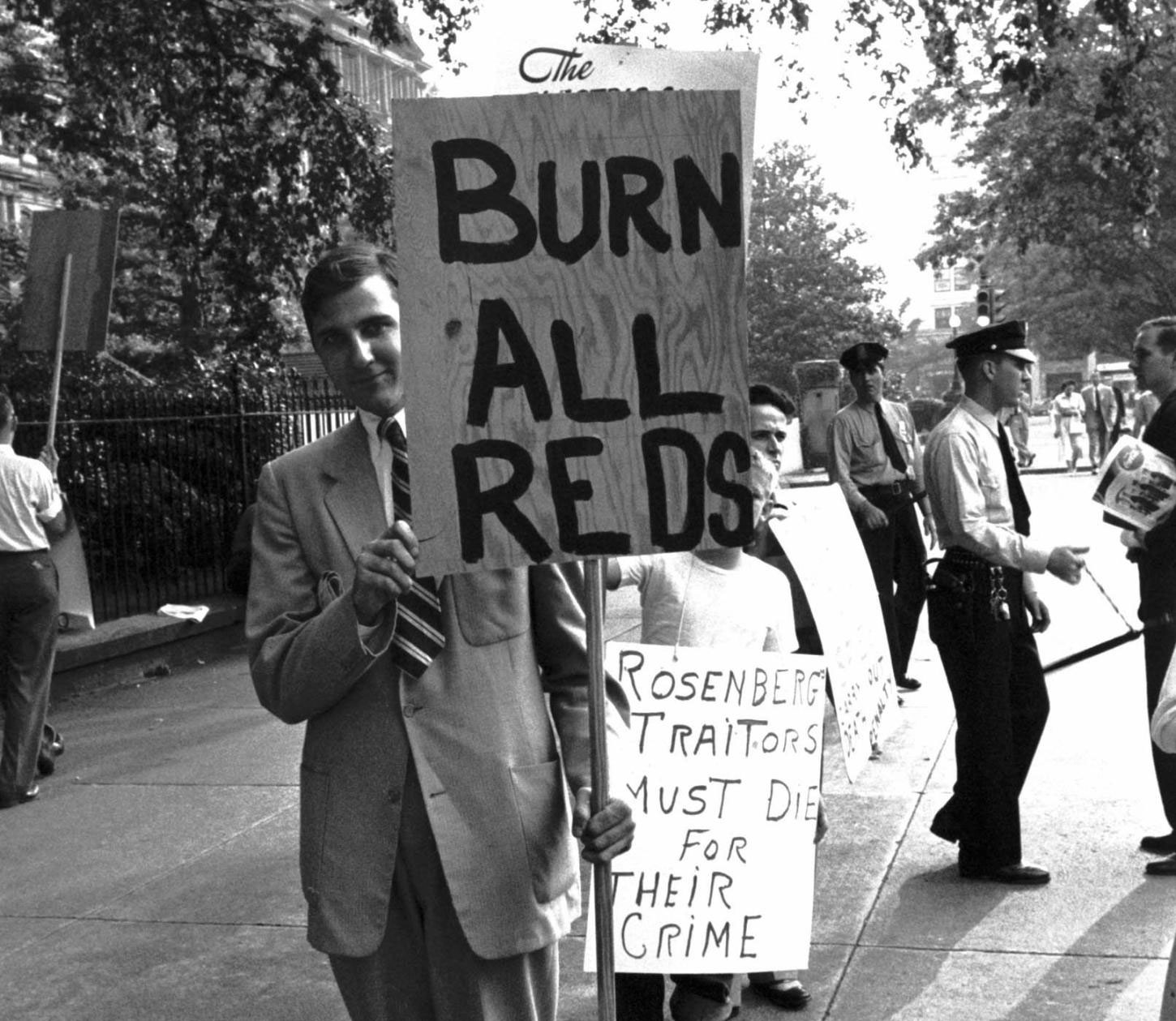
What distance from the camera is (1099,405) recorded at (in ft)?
→ 105

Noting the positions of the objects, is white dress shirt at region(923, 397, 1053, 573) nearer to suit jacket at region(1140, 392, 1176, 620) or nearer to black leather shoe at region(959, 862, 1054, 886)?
suit jacket at region(1140, 392, 1176, 620)

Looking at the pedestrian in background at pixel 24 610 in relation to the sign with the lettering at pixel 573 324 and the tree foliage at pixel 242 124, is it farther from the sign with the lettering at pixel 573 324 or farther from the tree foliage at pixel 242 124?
the tree foliage at pixel 242 124

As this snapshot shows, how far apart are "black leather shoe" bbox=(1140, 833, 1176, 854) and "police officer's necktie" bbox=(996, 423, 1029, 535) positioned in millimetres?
1162

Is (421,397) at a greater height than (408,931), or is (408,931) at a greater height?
(421,397)

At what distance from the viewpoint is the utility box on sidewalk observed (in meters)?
22.9

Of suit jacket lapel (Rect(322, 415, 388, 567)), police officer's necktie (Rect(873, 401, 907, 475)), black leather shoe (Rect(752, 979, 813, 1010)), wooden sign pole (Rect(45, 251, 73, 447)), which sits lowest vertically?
black leather shoe (Rect(752, 979, 813, 1010))

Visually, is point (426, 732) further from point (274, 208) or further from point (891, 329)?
point (891, 329)

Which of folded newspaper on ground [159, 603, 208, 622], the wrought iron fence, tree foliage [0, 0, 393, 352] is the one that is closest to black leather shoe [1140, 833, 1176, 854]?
the wrought iron fence

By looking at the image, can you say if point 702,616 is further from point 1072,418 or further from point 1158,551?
point 1072,418

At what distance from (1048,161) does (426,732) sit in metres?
29.1

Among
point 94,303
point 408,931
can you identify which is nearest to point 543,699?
point 408,931

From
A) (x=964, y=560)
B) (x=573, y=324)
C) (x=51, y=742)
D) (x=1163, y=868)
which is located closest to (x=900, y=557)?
(x=964, y=560)

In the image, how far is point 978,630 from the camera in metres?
5.87

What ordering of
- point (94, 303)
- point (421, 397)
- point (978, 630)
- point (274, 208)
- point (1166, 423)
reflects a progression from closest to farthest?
point (421, 397), point (978, 630), point (1166, 423), point (94, 303), point (274, 208)
